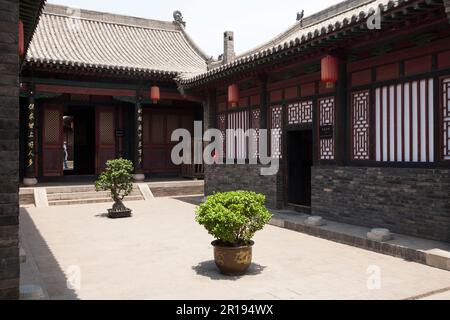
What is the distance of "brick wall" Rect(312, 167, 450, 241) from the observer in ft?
19.7

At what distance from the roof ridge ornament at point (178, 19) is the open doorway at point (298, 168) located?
36.1 feet

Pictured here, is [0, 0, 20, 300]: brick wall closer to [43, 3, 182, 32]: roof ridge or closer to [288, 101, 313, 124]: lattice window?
[288, 101, 313, 124]: lattice window

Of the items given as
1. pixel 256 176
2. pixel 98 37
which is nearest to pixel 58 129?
pixel 98 37

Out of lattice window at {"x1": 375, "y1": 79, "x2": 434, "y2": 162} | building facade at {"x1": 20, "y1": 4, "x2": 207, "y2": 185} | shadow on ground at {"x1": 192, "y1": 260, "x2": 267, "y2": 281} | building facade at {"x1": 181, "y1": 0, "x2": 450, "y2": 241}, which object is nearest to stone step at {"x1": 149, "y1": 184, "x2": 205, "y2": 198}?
building facade at {"x1": 20, "y1": 4, "x2": 207, "y2": 185}

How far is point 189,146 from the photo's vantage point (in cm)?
1538

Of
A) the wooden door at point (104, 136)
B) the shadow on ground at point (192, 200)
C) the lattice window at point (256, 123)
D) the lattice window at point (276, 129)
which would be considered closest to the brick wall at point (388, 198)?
the lattice window at point (276, 129)

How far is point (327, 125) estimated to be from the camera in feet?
26.8

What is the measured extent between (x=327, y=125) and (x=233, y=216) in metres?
4.13

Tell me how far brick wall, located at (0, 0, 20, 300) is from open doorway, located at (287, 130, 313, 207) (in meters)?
6.51

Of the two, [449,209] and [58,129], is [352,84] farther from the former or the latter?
[58,129]

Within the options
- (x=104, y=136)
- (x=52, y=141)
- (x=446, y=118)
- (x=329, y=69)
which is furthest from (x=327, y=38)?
(x=52, y=141)

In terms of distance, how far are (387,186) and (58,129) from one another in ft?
35.0

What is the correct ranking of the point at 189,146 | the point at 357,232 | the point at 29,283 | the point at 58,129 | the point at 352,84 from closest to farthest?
the point at 29,283 → the point at 357,232 → the point at 352,84 → the point at 58,129 → the point at 189,146

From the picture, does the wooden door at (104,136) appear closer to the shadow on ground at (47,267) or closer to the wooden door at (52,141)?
the wooden door at (52,141)
